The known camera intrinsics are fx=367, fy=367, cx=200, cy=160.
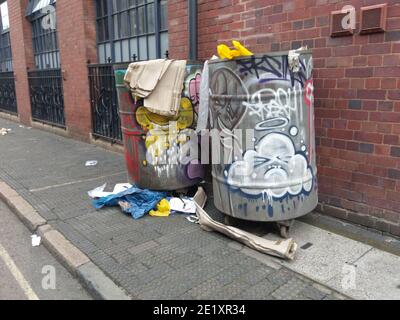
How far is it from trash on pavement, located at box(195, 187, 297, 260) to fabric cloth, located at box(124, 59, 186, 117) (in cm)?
120

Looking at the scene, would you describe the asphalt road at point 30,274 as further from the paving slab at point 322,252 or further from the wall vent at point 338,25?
the wall vent at point 338,25

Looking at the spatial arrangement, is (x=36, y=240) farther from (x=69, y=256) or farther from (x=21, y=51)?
(x=21, y=51)

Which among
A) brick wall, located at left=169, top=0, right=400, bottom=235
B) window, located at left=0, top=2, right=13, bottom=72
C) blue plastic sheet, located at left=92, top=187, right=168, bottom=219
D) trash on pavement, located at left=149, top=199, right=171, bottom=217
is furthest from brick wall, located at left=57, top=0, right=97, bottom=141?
window, located at left=0, top=2, right=13, bottom=72

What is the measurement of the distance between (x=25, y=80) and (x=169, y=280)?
10837mm

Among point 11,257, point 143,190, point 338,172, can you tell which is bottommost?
point 11,257

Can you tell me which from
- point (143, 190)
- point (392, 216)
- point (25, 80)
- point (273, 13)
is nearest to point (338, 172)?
point (392, 216)

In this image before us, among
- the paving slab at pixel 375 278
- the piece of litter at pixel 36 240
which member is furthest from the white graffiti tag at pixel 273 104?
the piece of litter at pixel 36 240

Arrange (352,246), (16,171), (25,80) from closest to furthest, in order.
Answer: (352,246)
(16,171)
(25,80)

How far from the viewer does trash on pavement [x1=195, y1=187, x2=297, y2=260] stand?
3.10m

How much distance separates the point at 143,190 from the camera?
14.4ft

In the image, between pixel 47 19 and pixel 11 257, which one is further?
pixel 47 19

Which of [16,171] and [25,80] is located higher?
[25,80]

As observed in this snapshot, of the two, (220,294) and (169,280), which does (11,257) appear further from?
(220,294)

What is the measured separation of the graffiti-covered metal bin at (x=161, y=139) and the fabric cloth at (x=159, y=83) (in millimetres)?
126
